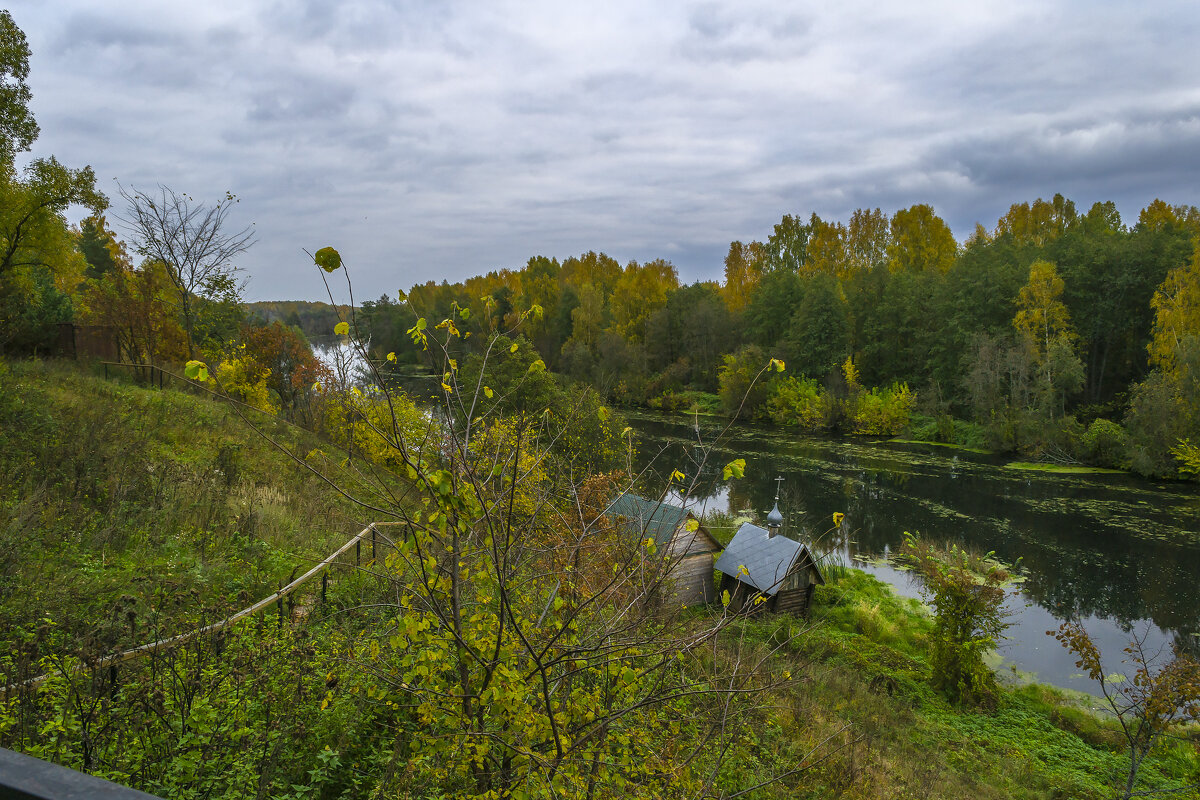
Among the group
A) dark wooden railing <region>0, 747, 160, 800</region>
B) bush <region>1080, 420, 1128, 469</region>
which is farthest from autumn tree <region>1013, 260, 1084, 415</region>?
dark wooden railing <region>0, 747, 160, 800</region>

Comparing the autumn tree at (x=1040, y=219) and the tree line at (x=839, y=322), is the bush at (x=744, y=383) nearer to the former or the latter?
the tree line at (x=839, y=322)

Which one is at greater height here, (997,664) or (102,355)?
(102,355)

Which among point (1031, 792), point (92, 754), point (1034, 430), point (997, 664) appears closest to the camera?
point (92, 754)

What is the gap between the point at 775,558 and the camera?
13672mm

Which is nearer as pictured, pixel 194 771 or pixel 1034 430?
pixel 194 771

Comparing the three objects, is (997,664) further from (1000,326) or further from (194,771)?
(1000,326)

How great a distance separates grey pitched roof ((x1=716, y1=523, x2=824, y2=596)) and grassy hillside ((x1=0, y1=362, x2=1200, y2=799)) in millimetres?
1047

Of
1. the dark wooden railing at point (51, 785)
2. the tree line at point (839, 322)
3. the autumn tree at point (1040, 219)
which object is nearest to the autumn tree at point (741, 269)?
the tree line at point (839, 322)

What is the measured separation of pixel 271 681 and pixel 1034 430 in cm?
3466

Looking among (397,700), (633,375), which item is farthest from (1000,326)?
(397,700)

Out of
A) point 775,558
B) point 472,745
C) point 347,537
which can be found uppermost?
point 472,745

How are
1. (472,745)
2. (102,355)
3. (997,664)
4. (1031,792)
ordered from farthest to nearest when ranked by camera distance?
(102,355) → (997,664) → (1031,792) → (472,745)

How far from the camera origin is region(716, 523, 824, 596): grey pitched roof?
13.4m

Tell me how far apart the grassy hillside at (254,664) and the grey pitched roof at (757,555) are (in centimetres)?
105
